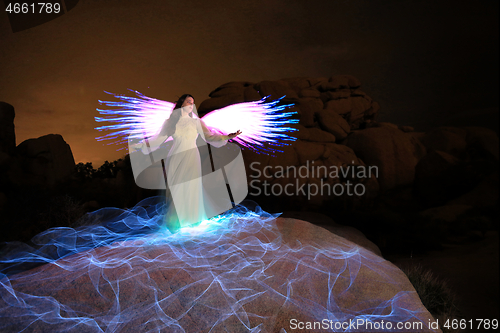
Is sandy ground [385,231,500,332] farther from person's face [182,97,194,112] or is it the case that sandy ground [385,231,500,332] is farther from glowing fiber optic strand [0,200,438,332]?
person's face [182,97,194,112]

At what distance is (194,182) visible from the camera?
5414mm

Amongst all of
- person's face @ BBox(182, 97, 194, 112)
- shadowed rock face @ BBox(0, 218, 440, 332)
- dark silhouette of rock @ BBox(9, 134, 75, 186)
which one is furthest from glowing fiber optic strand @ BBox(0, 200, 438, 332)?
dark silhouette of rock @ BBox(9, 134, 75, 186)

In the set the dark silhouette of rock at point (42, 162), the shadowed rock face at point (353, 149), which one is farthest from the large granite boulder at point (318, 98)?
the dark silhouette of rock at point (42, 162)

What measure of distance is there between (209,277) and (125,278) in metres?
1.01

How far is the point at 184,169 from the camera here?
5301mm

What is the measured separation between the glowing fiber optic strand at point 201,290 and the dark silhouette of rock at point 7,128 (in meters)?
10.4

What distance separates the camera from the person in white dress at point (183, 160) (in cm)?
511

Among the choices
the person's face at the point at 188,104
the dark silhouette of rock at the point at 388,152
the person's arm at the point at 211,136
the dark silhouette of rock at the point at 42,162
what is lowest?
the dark silhouette of rock at the point at 388,152

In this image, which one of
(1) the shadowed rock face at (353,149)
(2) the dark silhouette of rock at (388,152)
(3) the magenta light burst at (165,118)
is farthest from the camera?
(2) the dark silhouette of rock at (388,152)

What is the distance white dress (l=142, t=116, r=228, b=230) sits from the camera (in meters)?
5.22

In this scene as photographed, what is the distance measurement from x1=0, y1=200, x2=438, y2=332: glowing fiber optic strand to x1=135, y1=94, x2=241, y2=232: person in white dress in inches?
31.6

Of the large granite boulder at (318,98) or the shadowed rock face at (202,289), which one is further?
the large granite boulder at (318,98)

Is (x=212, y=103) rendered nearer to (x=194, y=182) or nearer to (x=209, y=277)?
(x=194, y=182)

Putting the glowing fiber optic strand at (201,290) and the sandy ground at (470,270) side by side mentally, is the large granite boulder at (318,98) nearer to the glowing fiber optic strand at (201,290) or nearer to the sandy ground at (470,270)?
the sandy ground at (470,270)
